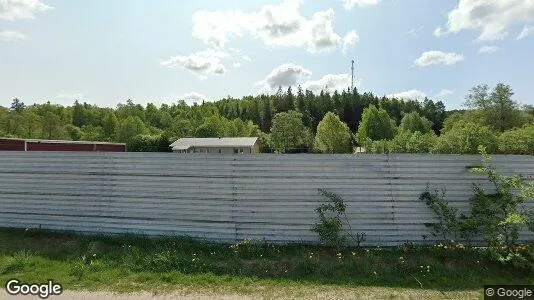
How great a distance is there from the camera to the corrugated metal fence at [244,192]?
7.64 metres

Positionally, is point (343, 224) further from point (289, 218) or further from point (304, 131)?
point (304, 131)

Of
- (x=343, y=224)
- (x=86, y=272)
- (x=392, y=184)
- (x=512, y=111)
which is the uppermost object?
(x=512, y=111)

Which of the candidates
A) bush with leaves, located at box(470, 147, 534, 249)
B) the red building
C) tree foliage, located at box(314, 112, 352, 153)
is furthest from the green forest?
the red building

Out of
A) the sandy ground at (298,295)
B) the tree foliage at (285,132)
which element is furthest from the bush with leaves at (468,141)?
the tree foliage at (285,132)

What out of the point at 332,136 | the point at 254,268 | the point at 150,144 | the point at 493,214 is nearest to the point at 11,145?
the point at 254,268

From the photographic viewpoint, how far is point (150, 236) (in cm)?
812

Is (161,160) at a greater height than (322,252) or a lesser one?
greater

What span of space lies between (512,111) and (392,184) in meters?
45.3

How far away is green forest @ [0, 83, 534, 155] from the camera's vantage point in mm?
27172

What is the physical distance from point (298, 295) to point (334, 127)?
4521cm

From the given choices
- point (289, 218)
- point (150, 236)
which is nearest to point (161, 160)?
point (150, 236)

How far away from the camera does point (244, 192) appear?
7.96 meters

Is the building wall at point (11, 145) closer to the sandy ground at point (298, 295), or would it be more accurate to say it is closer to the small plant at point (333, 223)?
the sandy ground at point (298, 295)

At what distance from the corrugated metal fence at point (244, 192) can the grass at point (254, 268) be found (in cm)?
52
